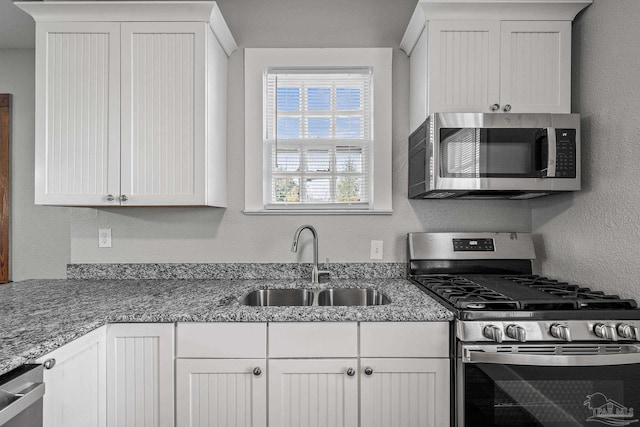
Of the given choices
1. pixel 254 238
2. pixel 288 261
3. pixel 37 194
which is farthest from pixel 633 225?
pixel 37 194

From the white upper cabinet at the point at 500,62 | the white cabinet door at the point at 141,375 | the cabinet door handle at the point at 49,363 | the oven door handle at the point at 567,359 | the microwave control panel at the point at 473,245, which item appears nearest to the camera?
the cabinet door handle at the point at 49,363

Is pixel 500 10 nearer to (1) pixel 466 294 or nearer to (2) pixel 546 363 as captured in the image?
(1) pixel 466 294

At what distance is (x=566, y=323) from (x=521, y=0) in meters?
1.48

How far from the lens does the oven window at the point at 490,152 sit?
1.78 m

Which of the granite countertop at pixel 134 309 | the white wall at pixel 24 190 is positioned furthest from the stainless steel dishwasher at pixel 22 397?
the white wall at pixel 24 190

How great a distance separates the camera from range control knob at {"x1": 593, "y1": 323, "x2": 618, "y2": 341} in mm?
1367

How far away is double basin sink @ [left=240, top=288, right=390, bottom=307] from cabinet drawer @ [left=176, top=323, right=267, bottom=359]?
552 millimetres

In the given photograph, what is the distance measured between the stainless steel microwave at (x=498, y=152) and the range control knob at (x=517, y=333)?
67 centimetres

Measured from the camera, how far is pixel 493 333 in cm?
139

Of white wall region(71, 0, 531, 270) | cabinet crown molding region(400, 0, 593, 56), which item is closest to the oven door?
white wall region(71, 0, 531, 270)

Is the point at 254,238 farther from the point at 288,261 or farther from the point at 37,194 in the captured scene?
the point at 37,194

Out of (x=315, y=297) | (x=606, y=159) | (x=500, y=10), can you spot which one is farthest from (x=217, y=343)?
(x=500, y=10)

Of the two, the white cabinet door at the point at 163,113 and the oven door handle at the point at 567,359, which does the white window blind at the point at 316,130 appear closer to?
the white cabinet door at the point at 163,113

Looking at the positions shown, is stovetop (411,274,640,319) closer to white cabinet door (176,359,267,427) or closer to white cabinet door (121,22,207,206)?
white cabinet door (176,359,267,427)
